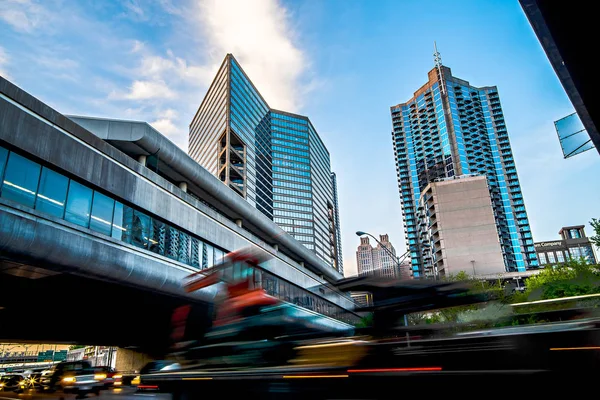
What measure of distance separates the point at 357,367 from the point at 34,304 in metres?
24.8

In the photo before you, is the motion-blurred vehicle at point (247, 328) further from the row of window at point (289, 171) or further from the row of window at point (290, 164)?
the row of window at point (290, 164)

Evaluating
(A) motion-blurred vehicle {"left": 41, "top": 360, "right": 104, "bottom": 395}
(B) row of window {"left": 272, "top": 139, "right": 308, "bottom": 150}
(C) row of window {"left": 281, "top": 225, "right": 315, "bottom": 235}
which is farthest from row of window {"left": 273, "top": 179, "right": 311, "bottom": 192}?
(A) motion-blurred vehicle {"left": 41, "top": 360, "right": 104, "bottom": 395}

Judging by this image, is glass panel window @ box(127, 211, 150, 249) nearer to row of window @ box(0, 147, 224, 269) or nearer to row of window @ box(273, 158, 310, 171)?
row of window @ box(0, 147, 224, 269)

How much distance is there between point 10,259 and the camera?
15.1 m

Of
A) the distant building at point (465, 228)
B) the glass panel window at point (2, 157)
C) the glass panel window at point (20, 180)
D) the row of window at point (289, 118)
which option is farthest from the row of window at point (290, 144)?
the glass panel window at point (2, 157)

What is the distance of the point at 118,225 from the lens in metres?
19.7

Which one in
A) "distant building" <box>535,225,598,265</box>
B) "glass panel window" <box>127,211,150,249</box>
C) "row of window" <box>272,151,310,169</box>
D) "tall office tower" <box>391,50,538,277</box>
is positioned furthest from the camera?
"distant building" <box>535,225,598,265</box>

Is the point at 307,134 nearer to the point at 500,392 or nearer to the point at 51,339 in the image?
the point at 51,339

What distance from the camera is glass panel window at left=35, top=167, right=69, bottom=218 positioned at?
16.1 m

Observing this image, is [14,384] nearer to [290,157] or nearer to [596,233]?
[596,233]

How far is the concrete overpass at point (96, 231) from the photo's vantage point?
15.2 m

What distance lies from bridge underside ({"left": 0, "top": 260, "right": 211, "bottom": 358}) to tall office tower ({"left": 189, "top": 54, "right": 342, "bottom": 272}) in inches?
2311

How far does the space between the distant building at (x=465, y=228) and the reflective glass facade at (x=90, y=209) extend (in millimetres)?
66067

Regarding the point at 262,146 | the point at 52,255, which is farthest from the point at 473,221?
the point at 52,255
